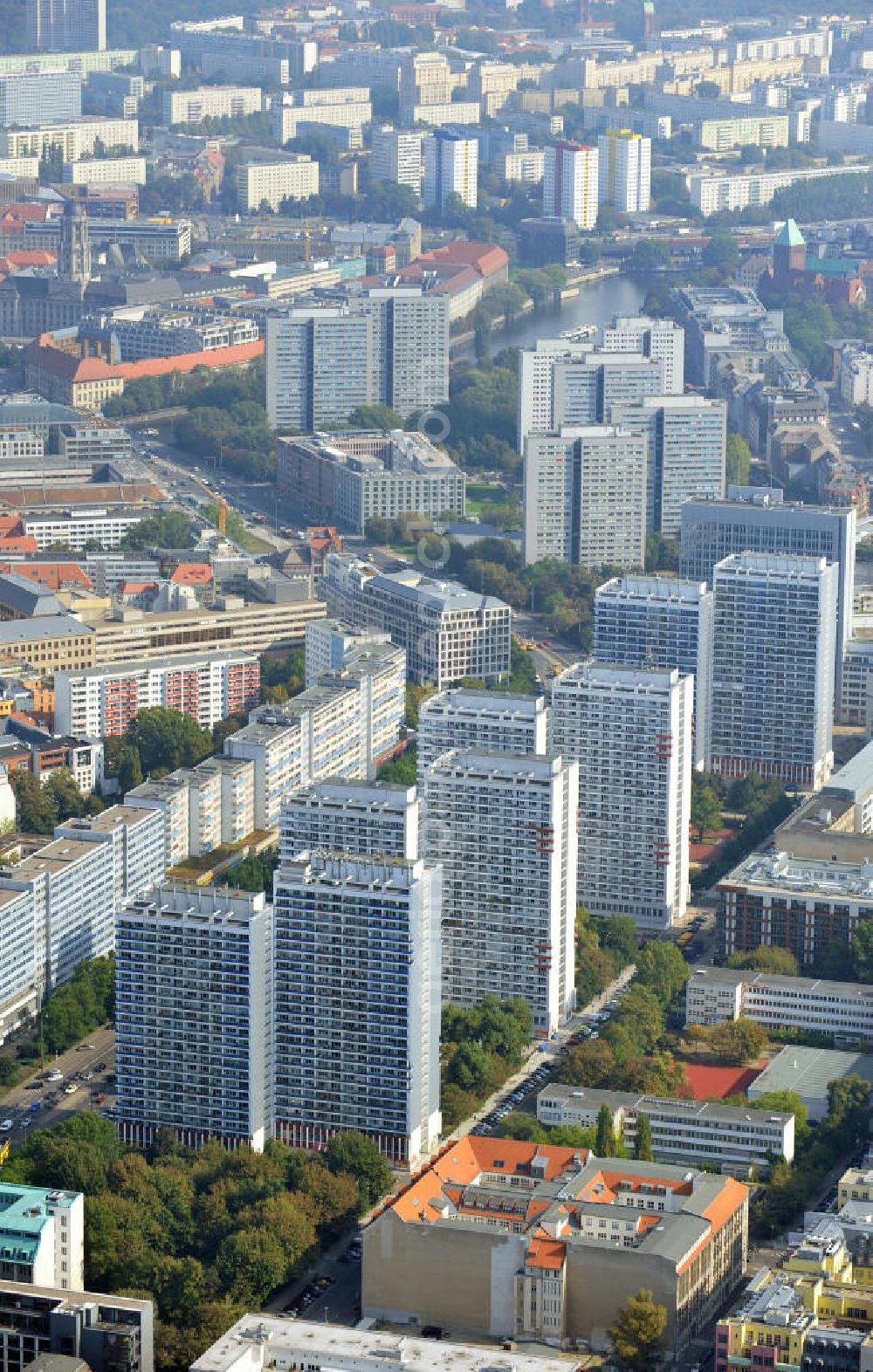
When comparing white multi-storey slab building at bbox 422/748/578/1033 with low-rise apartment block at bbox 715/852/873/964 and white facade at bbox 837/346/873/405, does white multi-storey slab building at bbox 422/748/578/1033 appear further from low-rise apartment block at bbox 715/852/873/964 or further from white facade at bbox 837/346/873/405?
white facade at bbox 837/346/873/405

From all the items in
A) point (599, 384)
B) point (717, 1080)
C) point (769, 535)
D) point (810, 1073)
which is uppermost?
point (599, 384)

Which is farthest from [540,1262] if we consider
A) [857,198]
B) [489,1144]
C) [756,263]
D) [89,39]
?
[89,39]

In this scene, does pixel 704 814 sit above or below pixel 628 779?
below

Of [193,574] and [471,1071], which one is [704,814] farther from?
[193,574]

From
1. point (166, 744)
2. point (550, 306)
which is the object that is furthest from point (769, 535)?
point (550, 306)

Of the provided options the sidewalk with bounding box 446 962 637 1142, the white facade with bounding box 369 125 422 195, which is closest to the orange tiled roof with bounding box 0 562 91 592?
the sidewalk with bounding box 446 962 637 1142
